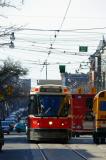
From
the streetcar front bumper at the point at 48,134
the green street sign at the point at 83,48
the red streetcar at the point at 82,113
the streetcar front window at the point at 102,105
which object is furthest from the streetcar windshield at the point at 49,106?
the red streetcar at the point at 82,113

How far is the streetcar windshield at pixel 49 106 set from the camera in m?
39.7

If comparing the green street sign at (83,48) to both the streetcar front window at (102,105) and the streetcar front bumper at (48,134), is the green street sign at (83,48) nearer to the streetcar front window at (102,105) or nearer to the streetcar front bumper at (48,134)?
the streetcar front window at (102,105)

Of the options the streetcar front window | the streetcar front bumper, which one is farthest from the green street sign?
the streetcar front bumper

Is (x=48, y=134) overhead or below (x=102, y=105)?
below

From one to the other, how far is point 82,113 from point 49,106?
11.7 meters

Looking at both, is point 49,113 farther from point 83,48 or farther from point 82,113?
point 82,113

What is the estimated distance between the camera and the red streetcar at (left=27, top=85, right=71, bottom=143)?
39.4m

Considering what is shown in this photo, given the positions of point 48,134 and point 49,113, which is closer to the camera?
point 48,134

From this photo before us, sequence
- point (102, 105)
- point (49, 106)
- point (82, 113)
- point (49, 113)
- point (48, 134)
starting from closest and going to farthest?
point (48, 134), point (49, 113), point (49, 106), point (102, 105), point (82, 113)

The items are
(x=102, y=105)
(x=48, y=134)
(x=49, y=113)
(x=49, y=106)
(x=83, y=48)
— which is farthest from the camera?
(x=83, y=48)

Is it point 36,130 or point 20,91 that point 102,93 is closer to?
point 36,130

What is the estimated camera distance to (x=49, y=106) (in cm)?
3981

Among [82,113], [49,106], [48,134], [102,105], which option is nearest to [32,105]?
[49,106]

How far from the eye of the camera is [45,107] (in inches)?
1567
